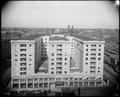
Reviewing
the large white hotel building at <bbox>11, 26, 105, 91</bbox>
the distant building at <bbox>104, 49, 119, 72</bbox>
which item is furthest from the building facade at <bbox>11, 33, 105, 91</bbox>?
the distant building at <bbox>104, 49, 119, 72</bbox>

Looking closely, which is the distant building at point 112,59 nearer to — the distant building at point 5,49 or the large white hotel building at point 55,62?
the large white hotel building at point 55,62

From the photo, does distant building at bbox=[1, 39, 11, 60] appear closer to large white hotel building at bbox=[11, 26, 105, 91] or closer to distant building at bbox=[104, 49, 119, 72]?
large white hotel building at bbox=[11, 26, 105, 91]

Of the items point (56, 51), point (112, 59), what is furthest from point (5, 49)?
point (112, 59)

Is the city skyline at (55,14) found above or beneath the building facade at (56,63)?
above

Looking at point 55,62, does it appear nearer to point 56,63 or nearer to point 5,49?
point 56,63

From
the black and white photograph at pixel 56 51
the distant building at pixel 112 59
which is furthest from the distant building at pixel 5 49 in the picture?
the distant building at pixel 112 59

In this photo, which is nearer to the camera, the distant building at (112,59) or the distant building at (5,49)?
the distant building at (5,49)

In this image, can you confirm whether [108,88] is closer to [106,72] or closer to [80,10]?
[106,72]

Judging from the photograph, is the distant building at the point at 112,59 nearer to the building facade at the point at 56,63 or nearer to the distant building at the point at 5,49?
the building facade at the point at 56,63
